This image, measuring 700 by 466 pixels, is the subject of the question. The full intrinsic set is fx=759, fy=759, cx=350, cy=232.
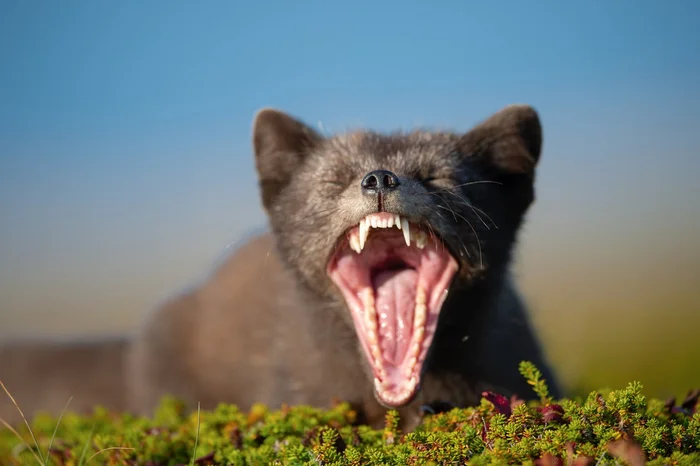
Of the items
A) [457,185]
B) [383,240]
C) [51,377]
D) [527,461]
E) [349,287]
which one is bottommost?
[51,377]

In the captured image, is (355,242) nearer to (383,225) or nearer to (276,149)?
(383,225)

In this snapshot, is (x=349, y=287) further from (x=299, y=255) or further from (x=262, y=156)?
(x=262, y=156)

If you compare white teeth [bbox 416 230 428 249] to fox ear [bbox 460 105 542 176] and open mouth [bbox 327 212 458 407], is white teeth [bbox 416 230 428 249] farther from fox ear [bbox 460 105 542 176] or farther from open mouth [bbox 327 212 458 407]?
fox ear [bbox 460 105 542 176]

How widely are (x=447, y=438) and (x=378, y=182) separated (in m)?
1.40

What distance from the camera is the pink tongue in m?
4.11

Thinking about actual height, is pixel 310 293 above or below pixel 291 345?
above

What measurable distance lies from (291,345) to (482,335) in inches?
63.3

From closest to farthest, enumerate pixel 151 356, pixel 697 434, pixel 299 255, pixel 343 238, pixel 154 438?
pixel 697 434
pixel 154 438
pixel 343 238
pixel 299 255
pixel 151 356

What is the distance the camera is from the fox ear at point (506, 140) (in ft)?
15.9

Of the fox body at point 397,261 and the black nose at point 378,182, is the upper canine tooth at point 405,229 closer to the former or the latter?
the fox body at point 397,261

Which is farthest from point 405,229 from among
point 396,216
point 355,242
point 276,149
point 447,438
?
point 276,149

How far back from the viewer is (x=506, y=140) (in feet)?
16.0

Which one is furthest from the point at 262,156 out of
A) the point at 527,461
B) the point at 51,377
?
the point at 51,377

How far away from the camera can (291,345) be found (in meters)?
5.66
